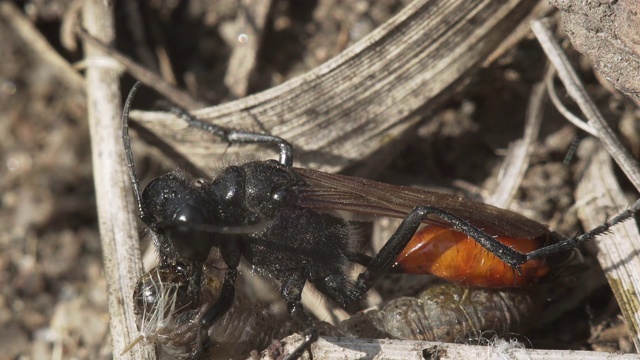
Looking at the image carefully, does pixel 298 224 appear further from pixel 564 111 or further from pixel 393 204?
pixel 564 111

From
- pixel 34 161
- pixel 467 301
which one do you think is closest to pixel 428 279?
pixel 467 301

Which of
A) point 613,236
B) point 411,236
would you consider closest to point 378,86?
point 411,236

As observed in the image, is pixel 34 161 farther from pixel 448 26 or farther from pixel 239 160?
pixel 448 26

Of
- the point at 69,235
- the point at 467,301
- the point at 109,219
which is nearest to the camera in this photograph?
the point at 467,301

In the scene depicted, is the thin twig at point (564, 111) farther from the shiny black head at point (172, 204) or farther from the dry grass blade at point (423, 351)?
the shiny black head at point (172, 204)

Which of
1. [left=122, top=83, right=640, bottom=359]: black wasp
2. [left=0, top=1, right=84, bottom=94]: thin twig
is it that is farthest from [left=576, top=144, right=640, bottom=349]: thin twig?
[left=0, top=1, right=84, bottom=94]: thin twig

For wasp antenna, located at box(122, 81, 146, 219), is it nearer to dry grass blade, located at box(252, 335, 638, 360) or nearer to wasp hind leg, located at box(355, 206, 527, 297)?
dry grass blade, located at box(252, 335, 638, 360)

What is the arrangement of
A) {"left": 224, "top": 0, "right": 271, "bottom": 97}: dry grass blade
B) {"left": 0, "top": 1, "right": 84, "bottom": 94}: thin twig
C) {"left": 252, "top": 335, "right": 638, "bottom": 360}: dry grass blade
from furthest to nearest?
{"left": 0, "top": 1, "right": 84, "bottom": 94}: thin twig → {"left": 224, "top": 0, "right": 271, "bottom": 97}: dry grass blade → {"left": 252, "top": 335, "right": 638, "bottom": 360}: dry grass blade

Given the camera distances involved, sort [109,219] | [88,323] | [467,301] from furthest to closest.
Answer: [88,323] → [109,219] → [467,301]
